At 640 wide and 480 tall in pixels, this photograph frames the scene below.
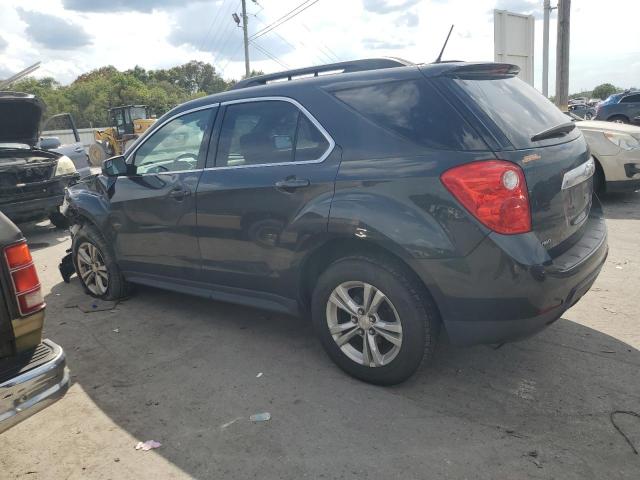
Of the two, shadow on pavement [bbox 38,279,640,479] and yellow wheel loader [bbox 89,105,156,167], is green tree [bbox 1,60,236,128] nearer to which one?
yellow wheel loader [bbox 89,105,156,167]

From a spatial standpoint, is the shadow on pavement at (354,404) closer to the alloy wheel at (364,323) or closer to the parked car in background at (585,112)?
the alloy wheel at (364,323)

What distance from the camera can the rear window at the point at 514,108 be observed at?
2.78m

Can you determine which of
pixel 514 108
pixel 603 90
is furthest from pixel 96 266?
pixel 603 90

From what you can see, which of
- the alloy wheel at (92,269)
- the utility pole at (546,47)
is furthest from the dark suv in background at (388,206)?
the utility pole at (546,47)

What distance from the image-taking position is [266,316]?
444 centimetres

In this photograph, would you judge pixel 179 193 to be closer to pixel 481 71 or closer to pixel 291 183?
pixel 291 183

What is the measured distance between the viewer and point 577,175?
121 inches

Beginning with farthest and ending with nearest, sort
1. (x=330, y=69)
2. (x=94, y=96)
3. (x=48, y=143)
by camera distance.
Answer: (x=94, y=96), (x=48, y=143), (x=330, y=69)

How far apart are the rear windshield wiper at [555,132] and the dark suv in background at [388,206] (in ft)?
0.04

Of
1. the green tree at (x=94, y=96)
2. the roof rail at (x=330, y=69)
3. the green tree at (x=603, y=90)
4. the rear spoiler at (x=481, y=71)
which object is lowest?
the green tree at (x=603, y=90)

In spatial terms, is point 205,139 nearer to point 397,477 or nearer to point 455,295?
point 455,295

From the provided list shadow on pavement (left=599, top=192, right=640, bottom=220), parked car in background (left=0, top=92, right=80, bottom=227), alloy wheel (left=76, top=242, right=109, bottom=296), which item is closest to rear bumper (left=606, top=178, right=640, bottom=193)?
shadow on pavement (left=599, top=192, right=640, bottom=220)

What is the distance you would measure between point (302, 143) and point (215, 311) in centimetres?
200

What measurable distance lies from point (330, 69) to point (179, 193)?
144 cm
